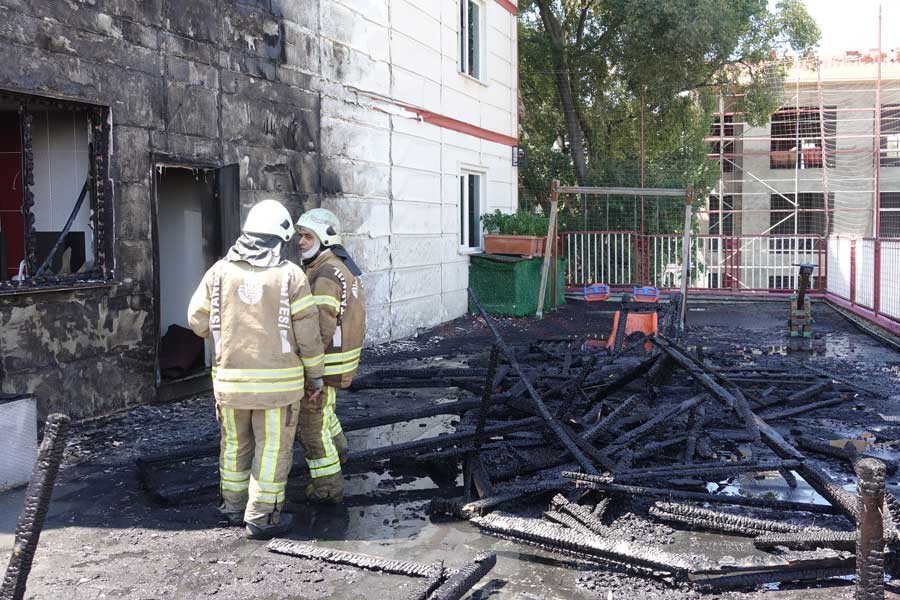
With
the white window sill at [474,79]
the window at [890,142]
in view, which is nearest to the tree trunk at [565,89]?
the white window sill at [474,79]

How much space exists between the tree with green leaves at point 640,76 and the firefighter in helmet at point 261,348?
1701 cm

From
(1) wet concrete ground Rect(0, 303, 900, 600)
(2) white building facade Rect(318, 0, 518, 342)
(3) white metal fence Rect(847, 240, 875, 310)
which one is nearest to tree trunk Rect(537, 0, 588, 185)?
(2) white building facade Rect(318, 0, 518, 342)

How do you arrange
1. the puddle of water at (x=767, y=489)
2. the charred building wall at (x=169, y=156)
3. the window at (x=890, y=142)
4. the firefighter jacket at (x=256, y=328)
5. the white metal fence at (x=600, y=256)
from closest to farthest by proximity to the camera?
1. the firefighter jacket at (x=256, y=328)
2. the puddle of water at (x=767, y=489)
3. the charred building wall at (x=169, y=156)
4. the white metal fence at (x=600, y=256)
5. the window at (x=890, y=142)

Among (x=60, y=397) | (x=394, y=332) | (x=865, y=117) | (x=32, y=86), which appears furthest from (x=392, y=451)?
(x=865, y=117)

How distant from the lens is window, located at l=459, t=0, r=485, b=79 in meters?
16.6

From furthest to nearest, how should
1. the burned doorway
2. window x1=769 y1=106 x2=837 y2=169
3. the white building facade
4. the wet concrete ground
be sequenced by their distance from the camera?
window x1=769 y1=106 x2=837 y2=169
the white building facade
the burned doorway
the wet concrete ground

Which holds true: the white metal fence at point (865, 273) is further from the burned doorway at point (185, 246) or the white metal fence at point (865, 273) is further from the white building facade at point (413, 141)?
the burned doorway at point (185, 246)

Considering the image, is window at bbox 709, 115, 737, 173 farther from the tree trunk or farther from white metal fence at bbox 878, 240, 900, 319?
white metal fence at bbox 878, 240, 900, 319

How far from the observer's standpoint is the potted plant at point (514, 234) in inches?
654

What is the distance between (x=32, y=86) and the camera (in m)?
7.14

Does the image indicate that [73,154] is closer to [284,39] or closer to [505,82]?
[284,39]

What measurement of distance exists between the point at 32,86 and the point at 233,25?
277 centimetres

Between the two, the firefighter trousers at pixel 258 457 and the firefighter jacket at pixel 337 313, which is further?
the firefighter jacket at pixel 337 313

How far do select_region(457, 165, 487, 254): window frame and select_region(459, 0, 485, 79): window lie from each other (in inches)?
72.0
